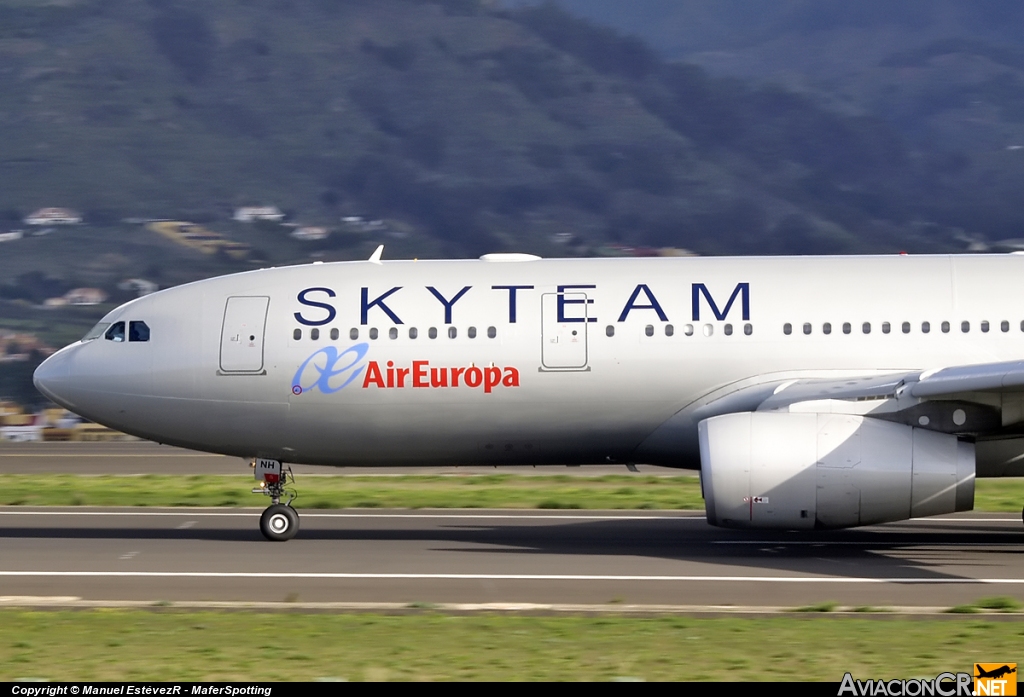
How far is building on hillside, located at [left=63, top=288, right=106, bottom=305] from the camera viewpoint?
133875mm

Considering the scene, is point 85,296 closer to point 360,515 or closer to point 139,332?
point 360,515

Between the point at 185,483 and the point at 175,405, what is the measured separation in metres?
10.9

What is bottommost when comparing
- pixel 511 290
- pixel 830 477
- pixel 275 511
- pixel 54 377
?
pixel 275 511

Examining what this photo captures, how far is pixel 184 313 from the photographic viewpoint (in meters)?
19.5

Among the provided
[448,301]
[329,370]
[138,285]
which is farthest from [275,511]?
[138,285]

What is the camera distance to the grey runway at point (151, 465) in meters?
32.8

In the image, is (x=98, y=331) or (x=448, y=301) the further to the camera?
(x=98, y=331)

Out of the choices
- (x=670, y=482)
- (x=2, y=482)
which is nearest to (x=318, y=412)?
(x=670, y=482)

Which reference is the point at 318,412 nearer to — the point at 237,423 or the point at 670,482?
the point at 237,423

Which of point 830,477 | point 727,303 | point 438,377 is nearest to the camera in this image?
point 830,477

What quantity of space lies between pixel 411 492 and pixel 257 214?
15788 centimetres

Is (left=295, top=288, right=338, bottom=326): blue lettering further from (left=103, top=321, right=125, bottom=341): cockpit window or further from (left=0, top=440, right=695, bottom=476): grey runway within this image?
(left=0, top=440, right=695, bottom=476): grey runway

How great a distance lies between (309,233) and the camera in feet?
545

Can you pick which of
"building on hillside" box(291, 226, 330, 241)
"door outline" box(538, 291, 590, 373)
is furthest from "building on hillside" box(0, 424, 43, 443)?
"building on hillside" box(291, 226, 330, 241)
